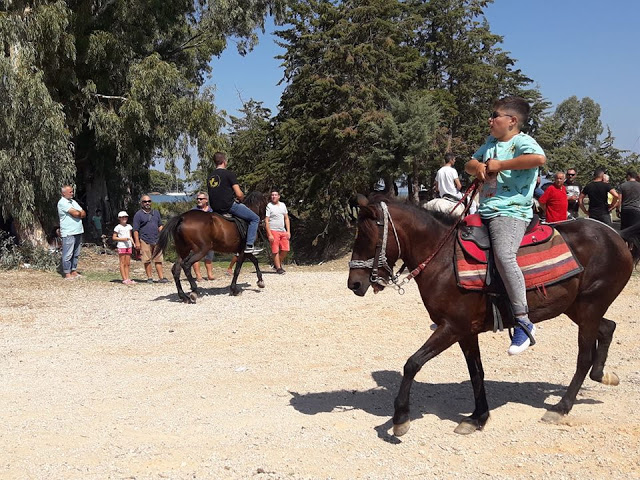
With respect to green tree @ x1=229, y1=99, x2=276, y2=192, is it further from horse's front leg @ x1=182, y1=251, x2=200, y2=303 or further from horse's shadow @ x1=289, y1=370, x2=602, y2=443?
horse's shadow @ x1=289, y1=370, x2=602, y2=443

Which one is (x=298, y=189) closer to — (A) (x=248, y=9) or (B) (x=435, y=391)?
(A) (x=248, y=9)

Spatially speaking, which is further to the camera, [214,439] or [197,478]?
[214,439]

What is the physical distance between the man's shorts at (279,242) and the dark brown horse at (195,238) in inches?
127

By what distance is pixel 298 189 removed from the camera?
31.2 meters

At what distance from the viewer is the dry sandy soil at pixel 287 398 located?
4961 millimetres

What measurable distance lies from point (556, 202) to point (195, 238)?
7.50m

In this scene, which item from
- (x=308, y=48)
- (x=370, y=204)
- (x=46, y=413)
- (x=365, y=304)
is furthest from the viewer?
(x=308, y=48)

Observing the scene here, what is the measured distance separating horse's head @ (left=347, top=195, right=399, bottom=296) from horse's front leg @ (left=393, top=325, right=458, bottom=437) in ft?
2.19

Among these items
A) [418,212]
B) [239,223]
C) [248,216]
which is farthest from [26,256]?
[418,212]

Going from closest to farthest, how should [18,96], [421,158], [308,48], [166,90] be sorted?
1. [18,96]
2. [166,90]
3. [421,158]
4. [308,48]

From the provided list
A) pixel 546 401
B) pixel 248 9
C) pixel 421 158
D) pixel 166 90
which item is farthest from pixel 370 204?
pixel 248 9

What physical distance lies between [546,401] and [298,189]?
25351 millimetres

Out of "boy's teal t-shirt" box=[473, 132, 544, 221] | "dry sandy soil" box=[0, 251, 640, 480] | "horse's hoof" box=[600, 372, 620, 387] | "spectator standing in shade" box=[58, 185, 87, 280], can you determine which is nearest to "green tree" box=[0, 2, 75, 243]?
"spectator standing in shade" box=[58, 185, 87, 280]

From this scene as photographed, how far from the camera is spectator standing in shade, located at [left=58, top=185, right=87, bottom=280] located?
15602 millimetres
